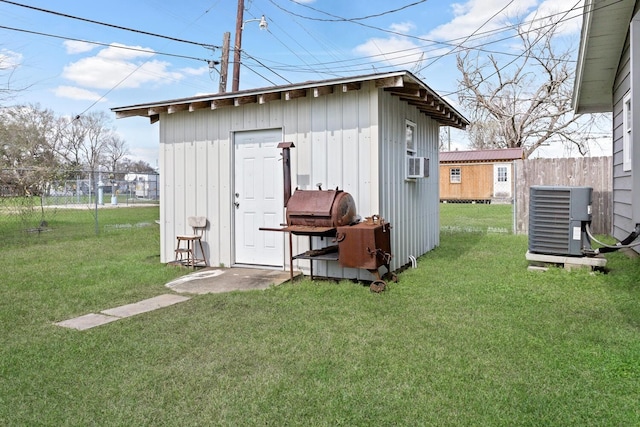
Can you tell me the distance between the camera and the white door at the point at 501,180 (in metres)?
21.1

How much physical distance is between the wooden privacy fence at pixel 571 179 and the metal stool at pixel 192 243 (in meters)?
6.95

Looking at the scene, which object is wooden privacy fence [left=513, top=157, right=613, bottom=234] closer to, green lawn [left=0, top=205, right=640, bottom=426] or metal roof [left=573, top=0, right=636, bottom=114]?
metal roof [left=573, top=0, right=636, bottom=114]

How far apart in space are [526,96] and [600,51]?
20851 mm

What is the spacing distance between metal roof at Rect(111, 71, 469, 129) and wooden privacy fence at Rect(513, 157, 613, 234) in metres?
3.95

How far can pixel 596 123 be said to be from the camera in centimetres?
2325

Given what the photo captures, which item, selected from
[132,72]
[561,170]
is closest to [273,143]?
[561,170]

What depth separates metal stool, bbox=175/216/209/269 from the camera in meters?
6.13

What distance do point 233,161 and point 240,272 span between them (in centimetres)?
154

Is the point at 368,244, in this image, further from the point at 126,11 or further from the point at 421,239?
the point at 126,11

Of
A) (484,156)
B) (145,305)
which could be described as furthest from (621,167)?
(484,156)

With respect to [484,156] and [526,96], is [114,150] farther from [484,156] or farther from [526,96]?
[526,96]

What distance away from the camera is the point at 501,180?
21234mm

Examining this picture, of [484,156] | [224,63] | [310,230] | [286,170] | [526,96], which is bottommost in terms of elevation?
[310,230]

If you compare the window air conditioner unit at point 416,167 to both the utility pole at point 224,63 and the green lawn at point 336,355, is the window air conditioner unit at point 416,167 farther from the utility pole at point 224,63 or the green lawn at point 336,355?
the utility pole at point 224,63
